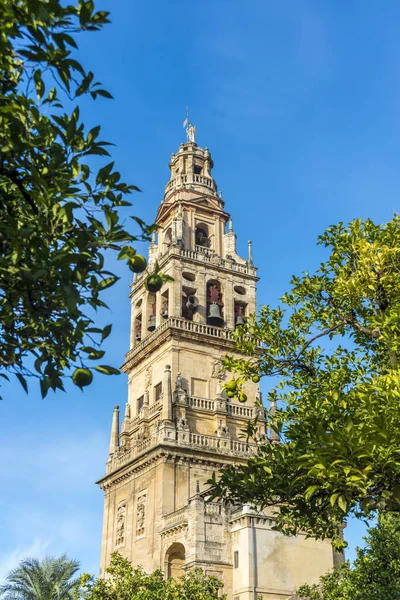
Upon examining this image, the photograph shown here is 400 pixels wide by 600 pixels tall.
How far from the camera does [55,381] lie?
265 inches

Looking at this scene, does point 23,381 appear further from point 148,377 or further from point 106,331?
point 148,377

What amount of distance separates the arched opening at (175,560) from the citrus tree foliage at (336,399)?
86.8 ft

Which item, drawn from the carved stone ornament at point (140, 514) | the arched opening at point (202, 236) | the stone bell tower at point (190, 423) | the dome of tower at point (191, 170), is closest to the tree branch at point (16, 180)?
the stone bell tower at point (190, 423)

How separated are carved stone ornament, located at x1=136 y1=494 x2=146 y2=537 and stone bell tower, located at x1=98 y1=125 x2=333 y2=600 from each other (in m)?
0.11

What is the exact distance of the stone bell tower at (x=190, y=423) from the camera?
34219 mm

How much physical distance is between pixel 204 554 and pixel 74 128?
30188 millimetres

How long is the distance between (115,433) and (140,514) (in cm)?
719

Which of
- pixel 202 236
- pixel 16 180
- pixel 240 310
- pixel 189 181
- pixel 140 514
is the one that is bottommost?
pixel 16 180

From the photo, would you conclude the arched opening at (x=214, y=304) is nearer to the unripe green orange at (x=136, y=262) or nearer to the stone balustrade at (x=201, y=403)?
the stone balustrade at (x=201, y=403)

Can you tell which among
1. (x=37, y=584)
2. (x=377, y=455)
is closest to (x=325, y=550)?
(x=37, y=584)

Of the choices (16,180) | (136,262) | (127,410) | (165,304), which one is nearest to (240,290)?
(165,304)

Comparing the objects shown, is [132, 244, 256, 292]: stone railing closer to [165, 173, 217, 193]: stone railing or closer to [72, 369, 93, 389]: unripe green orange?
[165, 173, 217, 193]: stone railing

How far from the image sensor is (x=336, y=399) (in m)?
11.4

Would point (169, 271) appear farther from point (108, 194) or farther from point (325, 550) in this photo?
point (108, 194)
